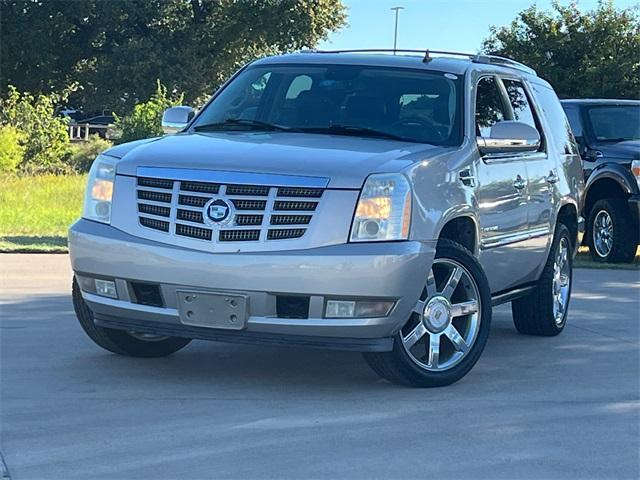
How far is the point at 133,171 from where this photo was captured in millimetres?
6469

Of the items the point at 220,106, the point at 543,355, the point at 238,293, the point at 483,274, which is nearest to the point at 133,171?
the point at 238,293

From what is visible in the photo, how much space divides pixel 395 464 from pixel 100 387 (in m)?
2.01

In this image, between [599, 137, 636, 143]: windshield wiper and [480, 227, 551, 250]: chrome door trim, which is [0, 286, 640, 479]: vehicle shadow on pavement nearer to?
[480, 227, 551, 250]: chrome door trim

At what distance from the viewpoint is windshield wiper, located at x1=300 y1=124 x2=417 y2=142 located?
7031 millimetres

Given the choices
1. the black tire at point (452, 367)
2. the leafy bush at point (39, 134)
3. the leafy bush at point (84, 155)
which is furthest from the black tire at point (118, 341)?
the leafy bush at point (39, 134)

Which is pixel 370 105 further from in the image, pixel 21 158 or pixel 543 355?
pixel 21 158

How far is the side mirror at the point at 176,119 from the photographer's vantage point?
776 centimetres

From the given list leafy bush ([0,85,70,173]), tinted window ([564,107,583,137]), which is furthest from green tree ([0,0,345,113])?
tinted window ([564,107,583,137])

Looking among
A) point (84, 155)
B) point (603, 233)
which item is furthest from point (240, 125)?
point (84, 155)

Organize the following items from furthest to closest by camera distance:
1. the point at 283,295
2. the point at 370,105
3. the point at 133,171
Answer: the point at 370,105, the point at 133,171, the point at 283,295

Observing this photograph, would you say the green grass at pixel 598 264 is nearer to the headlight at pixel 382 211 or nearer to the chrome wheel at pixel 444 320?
the chrome wheel at pixel 444 320

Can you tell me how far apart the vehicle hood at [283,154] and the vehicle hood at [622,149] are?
302 inches

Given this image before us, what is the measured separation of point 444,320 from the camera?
6598mm

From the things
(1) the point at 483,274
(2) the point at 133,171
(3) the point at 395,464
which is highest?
(2) the point at 133,171
